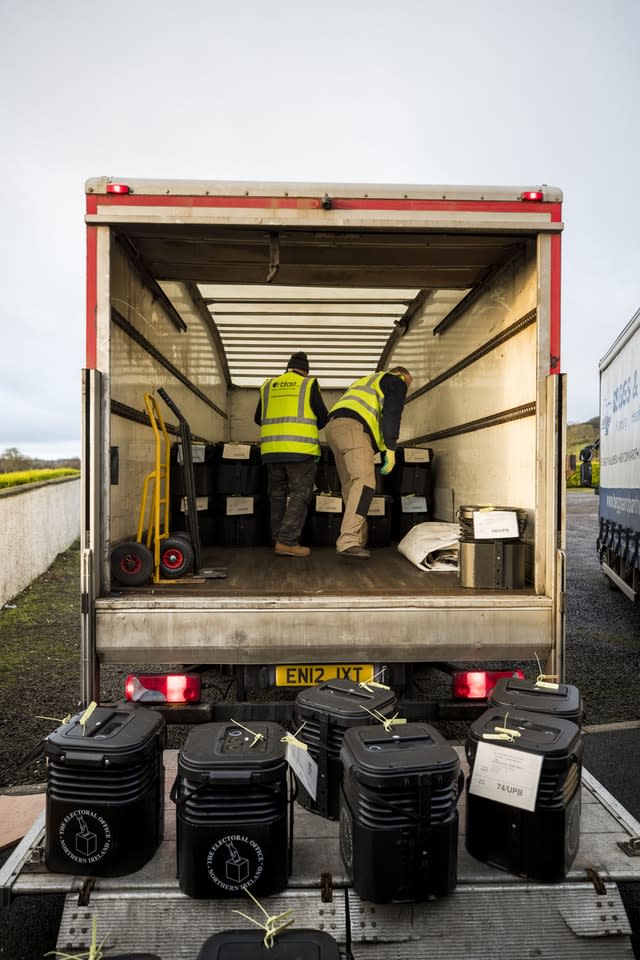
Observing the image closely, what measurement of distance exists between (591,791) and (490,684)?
0.58 m

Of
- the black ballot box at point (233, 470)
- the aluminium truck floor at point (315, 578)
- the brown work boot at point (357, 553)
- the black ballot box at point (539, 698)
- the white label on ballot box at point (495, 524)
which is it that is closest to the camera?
the black ballot box at point (539, 698)

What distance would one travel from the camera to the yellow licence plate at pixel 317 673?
310 centimetres

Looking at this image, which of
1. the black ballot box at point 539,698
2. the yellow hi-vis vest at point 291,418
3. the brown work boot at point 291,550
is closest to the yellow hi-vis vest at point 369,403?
the yellow hi-vis vest at point 291,418

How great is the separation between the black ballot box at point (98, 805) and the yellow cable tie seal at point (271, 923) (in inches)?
17.3

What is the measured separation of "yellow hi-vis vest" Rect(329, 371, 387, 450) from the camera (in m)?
5.13

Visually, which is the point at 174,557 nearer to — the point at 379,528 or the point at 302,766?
the point at 302,766


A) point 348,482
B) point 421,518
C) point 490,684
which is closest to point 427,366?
point 421,518

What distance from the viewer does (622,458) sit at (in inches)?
293

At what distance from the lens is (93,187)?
316cm

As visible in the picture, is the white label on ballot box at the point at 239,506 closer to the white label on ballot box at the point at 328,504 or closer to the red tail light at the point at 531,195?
the white label on ballot box at the point at 328,504

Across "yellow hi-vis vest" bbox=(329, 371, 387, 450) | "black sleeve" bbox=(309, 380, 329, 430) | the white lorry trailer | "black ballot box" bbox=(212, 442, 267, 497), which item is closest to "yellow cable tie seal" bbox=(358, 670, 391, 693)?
"yellow hi-vis vest" bbox=(329, 371, 387, 450)

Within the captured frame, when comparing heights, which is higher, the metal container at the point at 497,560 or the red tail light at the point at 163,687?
the metal container at the point at 497,560

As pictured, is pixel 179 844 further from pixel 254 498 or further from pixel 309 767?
pixel 254 498

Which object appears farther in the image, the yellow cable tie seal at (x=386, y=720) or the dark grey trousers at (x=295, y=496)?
the dark grey trousers at (x=295, y=496)
